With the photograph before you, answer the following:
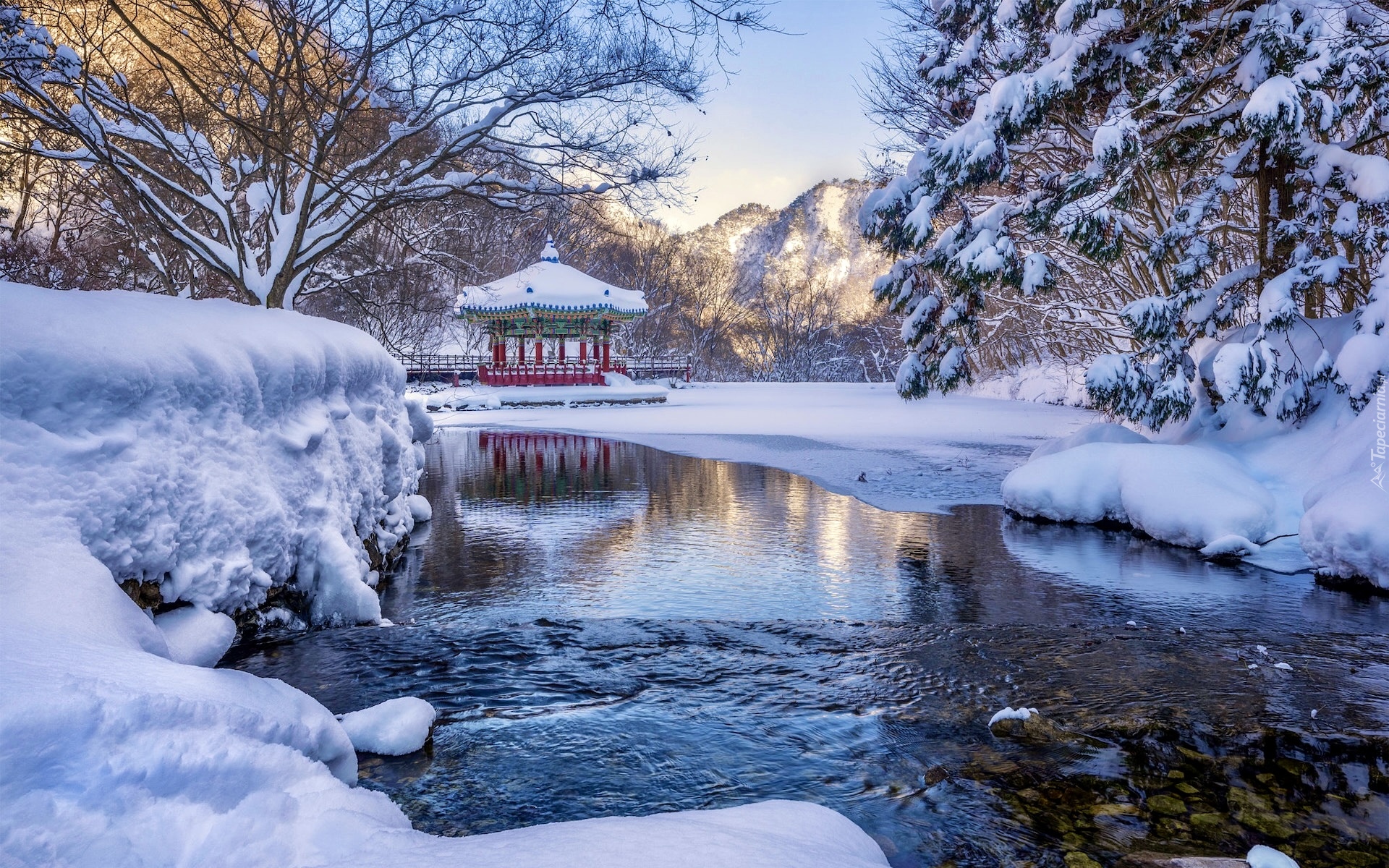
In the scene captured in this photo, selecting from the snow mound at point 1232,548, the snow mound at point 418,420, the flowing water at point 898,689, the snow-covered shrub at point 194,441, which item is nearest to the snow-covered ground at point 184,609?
the snow-covered shrub at point 194,441

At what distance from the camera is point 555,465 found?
14.6 metres

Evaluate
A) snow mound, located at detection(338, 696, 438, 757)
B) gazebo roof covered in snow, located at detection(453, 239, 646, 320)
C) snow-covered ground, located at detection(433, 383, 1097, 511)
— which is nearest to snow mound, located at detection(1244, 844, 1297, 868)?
snow mound, located at detection(338, 696, 438, 757)

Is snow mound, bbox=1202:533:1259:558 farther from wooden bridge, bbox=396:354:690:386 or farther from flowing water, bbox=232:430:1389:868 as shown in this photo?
wooden bridge, bbox=396:354:690:386

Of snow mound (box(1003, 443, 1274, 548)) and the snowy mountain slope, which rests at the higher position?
the snowy mountain slope

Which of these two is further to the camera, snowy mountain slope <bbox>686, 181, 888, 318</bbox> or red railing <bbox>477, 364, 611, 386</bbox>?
snowy mountain slope <bbox>686, 181, 888, 318</bbox>

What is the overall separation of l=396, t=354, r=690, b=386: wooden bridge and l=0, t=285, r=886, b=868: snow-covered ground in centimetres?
2218

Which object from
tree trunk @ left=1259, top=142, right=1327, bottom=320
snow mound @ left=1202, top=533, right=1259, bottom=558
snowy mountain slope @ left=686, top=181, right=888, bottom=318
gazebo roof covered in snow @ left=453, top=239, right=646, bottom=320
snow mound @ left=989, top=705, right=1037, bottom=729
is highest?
snowy mountain slope @ left=686, top=181, right=888, bottom=318

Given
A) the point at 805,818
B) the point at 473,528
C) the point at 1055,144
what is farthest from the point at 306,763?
the point at 1055,144

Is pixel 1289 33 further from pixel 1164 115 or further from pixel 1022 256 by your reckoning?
pixel 1022 256

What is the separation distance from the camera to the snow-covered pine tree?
846cm

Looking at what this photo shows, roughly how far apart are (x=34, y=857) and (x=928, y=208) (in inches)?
429

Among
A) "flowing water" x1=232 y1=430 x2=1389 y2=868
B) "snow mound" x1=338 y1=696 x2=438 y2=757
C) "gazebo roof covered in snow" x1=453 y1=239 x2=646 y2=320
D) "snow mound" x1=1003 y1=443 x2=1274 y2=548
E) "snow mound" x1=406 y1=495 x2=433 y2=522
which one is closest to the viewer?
"flowing water" x1=232 y1=430 x2=1389 y2=868

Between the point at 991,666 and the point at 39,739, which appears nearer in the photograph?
the point at 39,739

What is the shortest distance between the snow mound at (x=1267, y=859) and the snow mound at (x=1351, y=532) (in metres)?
4.83
